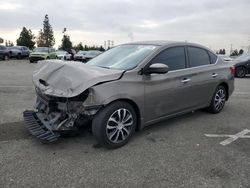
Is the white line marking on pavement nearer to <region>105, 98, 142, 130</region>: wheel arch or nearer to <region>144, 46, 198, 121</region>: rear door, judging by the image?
<region>144, 46, 198, 121</region>: rear door

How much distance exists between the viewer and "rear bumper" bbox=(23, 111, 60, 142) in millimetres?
3808

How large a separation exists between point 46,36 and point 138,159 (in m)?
73.8

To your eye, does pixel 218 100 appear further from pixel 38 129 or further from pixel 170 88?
pixel 38 129

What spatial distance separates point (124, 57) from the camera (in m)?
4.77

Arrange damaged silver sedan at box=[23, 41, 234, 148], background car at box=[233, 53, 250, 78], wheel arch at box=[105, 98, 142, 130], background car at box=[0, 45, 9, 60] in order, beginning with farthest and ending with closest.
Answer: background car at box=[0, 45, 9, 60] < background car at box=[233, 53, 250, 78] < wheel arch at box=[105, 98, 142, 130] < damaged silver sedan at box=[23, 41, 234, 148]

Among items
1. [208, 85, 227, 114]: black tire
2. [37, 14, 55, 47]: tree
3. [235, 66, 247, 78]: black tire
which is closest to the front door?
[208, 85, 227, 114]: black tire

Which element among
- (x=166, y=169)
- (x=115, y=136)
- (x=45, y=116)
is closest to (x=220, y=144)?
(x=166, y=169)

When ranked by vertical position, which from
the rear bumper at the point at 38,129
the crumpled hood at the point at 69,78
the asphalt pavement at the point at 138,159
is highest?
the crumpled hood at the point at 69,78

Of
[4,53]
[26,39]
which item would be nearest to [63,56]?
[4,53]

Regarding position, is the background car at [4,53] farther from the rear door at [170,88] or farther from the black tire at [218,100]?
the rear door at [170,88]

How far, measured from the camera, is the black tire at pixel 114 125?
3842 millimetres

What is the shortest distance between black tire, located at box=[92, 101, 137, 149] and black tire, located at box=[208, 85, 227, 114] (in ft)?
8.26

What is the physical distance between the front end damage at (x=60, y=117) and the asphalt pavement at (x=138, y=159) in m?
0.26

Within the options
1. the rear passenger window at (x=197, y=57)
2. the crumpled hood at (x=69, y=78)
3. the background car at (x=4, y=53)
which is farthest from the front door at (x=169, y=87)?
the background car at (x=4, y=53)
